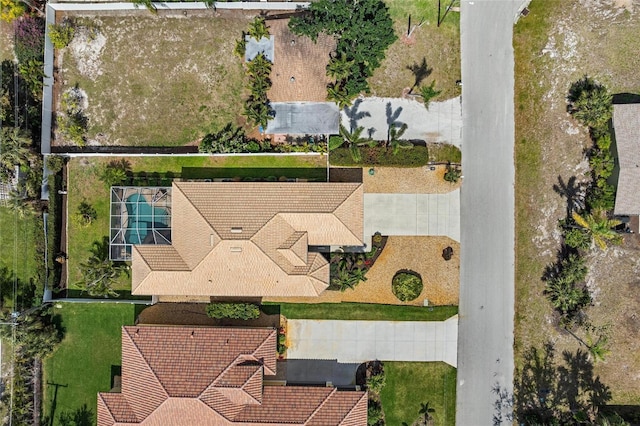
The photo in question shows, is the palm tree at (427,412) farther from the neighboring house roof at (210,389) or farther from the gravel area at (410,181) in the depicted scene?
the gravel area at (410,181)

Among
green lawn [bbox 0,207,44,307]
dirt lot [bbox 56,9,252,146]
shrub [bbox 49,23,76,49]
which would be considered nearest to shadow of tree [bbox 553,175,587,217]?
dirt lot [bbox 56,9,252,146]

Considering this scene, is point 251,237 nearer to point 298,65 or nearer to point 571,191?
point 298,65

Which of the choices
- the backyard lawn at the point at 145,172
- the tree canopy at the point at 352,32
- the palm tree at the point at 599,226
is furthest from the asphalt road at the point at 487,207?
the backyard lawn at the point at 145,172

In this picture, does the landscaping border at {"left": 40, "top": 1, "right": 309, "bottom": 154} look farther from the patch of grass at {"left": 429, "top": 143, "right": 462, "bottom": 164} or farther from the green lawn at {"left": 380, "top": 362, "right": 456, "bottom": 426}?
the green lawn at {"left": 380, "top": 362, "right": 456, "bottom": 426}

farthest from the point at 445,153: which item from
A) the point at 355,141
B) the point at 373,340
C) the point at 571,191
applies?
the point at 373,340

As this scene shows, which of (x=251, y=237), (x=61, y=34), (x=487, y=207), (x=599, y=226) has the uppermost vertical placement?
(x=61, y=34)

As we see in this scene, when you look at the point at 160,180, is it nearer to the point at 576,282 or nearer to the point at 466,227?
the point at 466,227

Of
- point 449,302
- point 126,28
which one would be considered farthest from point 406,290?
point 126,28
